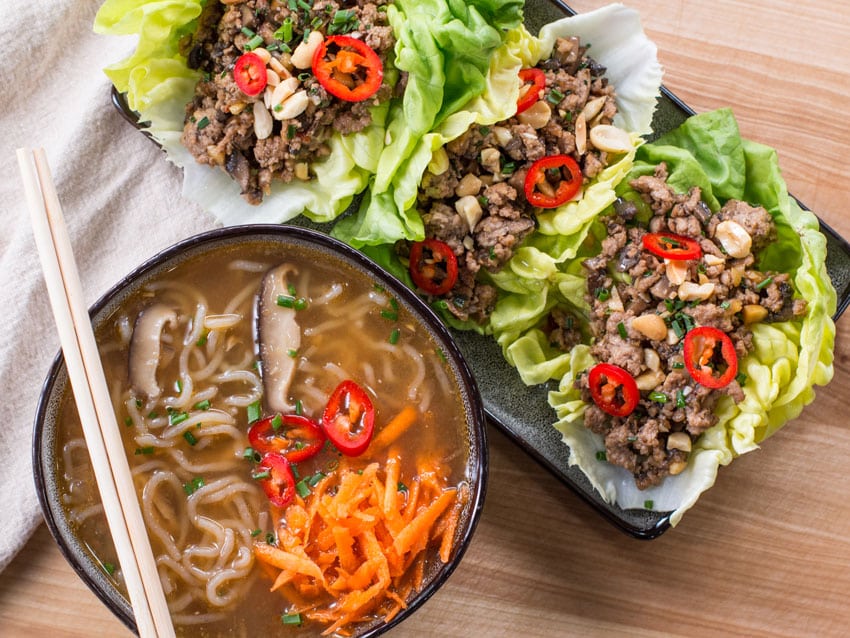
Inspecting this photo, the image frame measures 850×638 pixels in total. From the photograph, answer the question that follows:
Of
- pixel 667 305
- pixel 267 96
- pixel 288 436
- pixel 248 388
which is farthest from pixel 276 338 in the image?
pixel 667 305

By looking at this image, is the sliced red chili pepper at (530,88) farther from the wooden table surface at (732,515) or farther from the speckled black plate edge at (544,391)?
the wooden table surface at (732,515)

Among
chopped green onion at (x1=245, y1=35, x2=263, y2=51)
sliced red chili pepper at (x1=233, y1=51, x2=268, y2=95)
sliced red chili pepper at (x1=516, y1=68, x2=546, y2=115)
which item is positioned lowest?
sliced red chili pepper at (x1=516, y1=68, x2=546, y2=115)

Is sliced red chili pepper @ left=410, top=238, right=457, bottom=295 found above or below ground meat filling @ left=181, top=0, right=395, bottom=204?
below

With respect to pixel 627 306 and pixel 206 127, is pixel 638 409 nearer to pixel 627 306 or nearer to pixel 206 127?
pixel 627 306

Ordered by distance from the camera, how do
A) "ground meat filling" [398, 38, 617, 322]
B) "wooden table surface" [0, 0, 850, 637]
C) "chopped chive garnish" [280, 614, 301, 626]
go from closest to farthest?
"chopped chive garnish" [280, 614, 301, 626], "ground meat filling" [398, 38, 617, 322], "wooden table surface" [0, 0, 850, 637]

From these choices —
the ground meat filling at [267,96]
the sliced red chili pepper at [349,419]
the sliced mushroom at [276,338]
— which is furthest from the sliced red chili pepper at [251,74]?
the sliced red chili pepper at [349,419]

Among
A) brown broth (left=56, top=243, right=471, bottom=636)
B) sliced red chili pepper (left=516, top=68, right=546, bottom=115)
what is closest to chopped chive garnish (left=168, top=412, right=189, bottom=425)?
brown broth (left=56, top=243, right=471, bottom=636)

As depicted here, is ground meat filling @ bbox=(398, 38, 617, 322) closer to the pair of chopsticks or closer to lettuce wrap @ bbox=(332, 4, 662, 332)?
lettuce wrap @ bbox=(332, 4, 662, 332)
